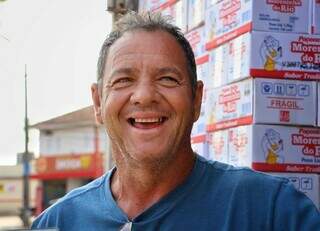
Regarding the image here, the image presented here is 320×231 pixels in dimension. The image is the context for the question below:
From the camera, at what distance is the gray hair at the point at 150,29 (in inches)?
77.3

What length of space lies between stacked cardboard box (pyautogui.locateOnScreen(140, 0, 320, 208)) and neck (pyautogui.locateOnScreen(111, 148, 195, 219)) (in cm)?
145

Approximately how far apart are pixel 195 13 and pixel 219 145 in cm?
78

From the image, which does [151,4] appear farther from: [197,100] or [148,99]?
[148,99]

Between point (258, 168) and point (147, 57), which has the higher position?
point (147, 57)

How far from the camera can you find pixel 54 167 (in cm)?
2005

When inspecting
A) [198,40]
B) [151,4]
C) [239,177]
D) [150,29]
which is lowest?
[239,177]

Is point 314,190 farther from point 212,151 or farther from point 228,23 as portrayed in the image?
point 228,23

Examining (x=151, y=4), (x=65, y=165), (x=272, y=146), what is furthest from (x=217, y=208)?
(x=65, y=165)

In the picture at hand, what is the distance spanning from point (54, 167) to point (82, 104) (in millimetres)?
16858

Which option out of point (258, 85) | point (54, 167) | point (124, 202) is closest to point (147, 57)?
point (124, 202)

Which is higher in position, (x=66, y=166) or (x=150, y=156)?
(x=150, y=156)

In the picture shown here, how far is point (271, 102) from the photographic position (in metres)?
3.42

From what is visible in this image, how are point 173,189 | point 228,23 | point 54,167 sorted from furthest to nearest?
point 54,167 → point 228,23 → point 173,189

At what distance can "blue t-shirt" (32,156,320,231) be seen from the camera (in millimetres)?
1816
